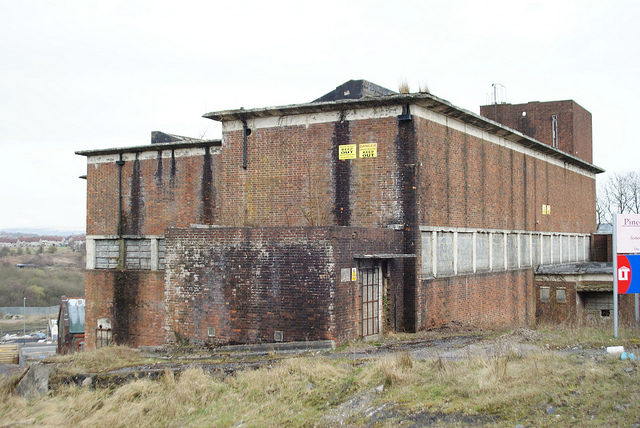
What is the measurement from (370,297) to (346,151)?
4.26 meters

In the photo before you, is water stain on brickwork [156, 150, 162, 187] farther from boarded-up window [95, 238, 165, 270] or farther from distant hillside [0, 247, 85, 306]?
distant hillside [0, 247, 85, 306]

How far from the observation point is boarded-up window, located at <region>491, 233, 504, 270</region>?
2169 centimetres

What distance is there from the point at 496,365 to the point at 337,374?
267 centimetres

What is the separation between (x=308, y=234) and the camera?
566 inches

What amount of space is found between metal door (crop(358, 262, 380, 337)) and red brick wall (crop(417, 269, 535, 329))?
1380 millimetres

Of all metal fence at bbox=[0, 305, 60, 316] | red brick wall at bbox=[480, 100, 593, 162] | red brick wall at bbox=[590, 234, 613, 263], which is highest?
red brick wall at bbox=[480, 100, 593, 162]

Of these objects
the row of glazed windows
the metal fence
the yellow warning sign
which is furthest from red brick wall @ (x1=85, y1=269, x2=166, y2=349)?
the metal fence

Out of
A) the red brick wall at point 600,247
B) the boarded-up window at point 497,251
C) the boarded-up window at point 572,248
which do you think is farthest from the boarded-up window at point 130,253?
the red brick wall at point 600,247

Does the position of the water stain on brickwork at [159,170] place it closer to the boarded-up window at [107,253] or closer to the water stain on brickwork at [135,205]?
the water stain on brickwork at [135,205]

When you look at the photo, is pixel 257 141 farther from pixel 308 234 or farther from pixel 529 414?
pixel 529 414

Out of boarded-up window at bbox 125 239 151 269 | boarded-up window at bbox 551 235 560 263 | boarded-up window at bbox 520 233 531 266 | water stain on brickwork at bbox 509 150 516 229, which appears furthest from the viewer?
boarded-up window at bbox 551 235 560 263

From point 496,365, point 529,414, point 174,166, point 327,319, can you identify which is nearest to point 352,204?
point 327,319

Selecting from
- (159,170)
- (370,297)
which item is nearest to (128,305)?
(159,170)

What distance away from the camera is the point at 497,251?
22.0 m
